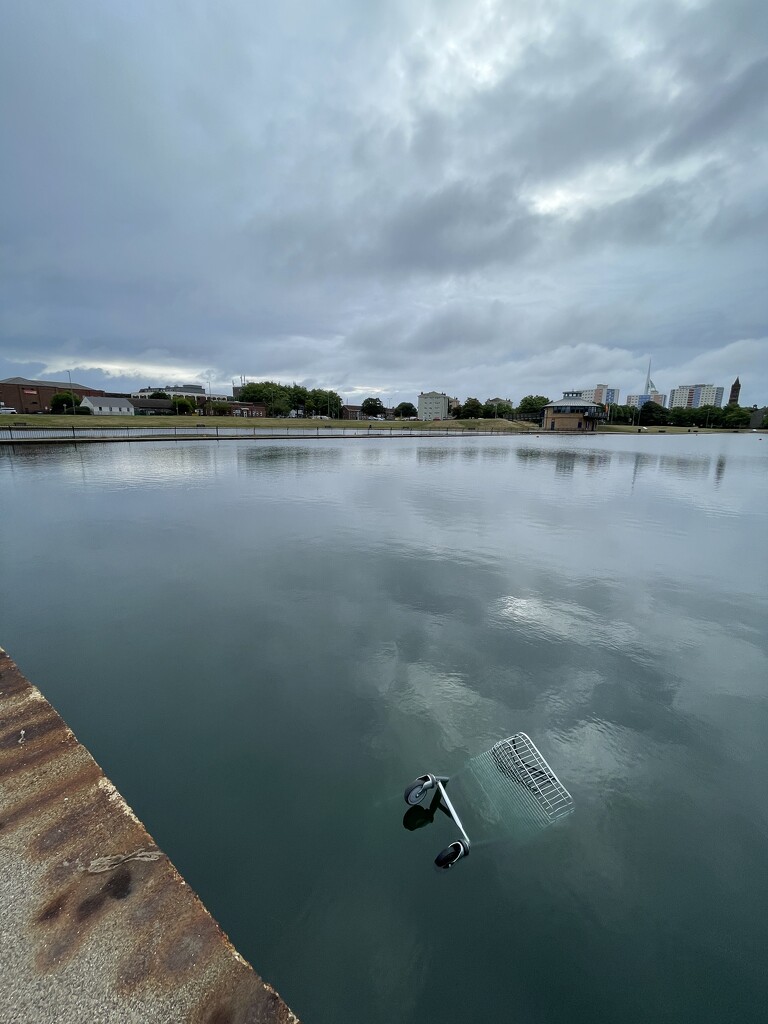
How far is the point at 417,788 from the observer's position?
378 centimetres

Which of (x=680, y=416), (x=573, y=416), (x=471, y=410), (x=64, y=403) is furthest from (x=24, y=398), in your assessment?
(x=680, y=416)

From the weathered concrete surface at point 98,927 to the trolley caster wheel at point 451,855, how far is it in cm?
175

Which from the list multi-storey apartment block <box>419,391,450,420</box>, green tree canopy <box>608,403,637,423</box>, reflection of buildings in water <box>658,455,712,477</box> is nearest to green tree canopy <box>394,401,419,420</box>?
multi-storey apartment block <box>419,391,450,420</box>

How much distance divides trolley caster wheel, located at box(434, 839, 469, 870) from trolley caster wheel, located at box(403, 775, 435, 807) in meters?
0.44

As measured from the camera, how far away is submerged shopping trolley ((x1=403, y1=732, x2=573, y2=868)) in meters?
3.78

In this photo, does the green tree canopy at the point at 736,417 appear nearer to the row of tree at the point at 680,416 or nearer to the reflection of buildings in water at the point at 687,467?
the row of tree at the point at 680,416

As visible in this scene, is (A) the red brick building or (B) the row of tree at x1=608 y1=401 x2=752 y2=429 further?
(B) the row of tree at x1=608 y1=401 x2=752 y2=429

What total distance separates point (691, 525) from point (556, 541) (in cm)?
583

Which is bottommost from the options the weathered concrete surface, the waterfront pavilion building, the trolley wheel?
the trolley wheel

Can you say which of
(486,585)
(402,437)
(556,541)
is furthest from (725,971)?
(402,437)

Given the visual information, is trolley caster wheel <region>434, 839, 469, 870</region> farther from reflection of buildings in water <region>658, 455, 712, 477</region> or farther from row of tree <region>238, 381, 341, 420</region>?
row of tree <region>238, 381, 341, 420</region>

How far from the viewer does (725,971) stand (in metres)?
2.88

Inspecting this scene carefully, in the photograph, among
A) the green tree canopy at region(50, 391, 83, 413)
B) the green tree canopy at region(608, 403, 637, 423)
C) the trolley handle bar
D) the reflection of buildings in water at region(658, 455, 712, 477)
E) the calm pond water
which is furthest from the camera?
the green tree canopy at region(608, 403, 637, 423)

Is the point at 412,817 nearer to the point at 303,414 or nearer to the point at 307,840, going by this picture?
the point at 307,840
